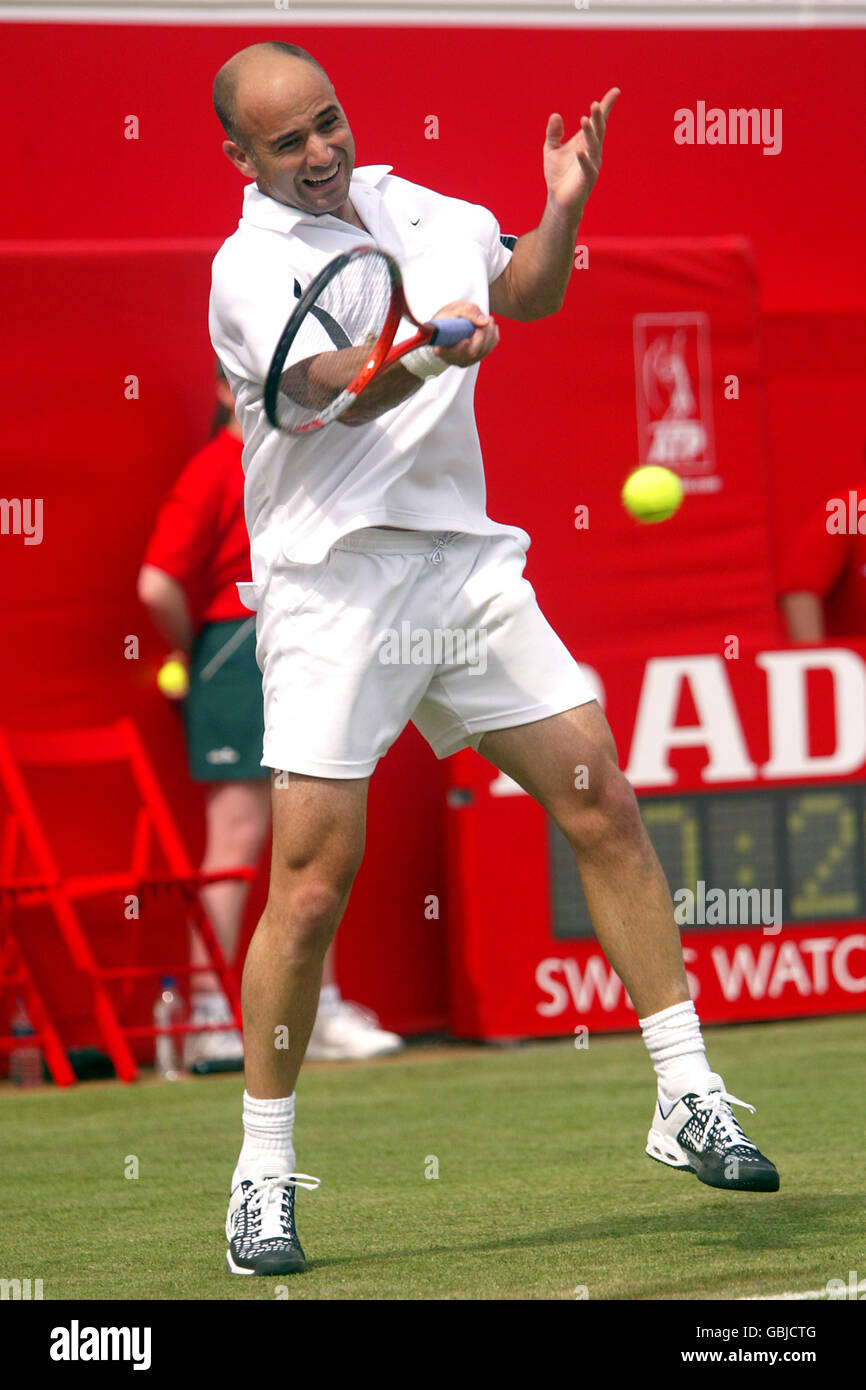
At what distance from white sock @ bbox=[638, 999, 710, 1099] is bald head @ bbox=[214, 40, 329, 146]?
1702 mm

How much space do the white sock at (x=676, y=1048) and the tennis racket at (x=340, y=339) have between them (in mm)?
1200

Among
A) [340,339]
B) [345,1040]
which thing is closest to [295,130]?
[340,339]

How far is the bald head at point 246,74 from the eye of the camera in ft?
11.4

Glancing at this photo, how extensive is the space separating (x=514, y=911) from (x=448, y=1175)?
2177 mm

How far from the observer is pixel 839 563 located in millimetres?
7527

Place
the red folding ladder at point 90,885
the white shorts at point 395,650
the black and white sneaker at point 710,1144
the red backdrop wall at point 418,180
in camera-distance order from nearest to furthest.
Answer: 1. the black and white sneaker at point 710,1144
2. the white shorts at point 395,650
3. the red folding ladder at point 90,885
4. the red backdrop wall at point 418,180

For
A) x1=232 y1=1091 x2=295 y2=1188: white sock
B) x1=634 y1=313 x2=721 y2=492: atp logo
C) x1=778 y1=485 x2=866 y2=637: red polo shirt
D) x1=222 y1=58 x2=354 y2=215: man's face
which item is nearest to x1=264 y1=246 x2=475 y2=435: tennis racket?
x1=222 y1=58 x2=354 y2=215: man's face

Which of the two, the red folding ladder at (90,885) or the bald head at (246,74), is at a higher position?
the bald head at (246,74)

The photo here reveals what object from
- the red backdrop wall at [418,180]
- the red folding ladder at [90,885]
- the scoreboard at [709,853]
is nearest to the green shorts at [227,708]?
the red folding ladder at [90,885]

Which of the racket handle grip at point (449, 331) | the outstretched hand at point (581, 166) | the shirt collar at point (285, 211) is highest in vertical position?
the outstretched hand at point (581, 166)

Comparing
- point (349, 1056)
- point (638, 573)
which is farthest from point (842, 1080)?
point (638, 573)

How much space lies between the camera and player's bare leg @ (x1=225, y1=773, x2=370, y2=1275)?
137 inches

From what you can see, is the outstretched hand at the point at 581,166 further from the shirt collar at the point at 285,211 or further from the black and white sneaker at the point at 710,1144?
the black and white sneaker at the point at 710,1144

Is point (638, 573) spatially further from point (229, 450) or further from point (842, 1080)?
point (842, 1080)
